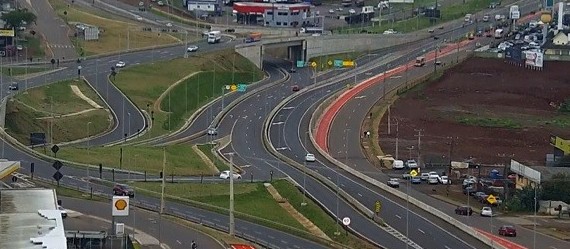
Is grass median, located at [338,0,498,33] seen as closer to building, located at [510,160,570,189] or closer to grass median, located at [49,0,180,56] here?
grass median, located at [49,0,180,56]

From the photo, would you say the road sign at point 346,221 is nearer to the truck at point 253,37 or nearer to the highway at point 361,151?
the highway at point 361,151

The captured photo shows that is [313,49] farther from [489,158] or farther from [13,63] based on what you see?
[489,158]

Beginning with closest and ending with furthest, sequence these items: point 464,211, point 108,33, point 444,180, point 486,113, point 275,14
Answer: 1. point 464,211
2. point 444,180
3. point 486,113
4. point 108,33
5. point 275,14

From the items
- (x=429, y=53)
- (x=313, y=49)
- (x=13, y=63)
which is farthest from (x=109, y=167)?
(x=429, y=53)

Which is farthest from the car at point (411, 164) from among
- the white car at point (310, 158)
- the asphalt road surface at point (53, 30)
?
the asphalt road surface at point (53, 30)

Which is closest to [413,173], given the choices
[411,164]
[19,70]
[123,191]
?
[411,164]

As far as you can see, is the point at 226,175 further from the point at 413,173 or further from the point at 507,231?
the point at 507,231
